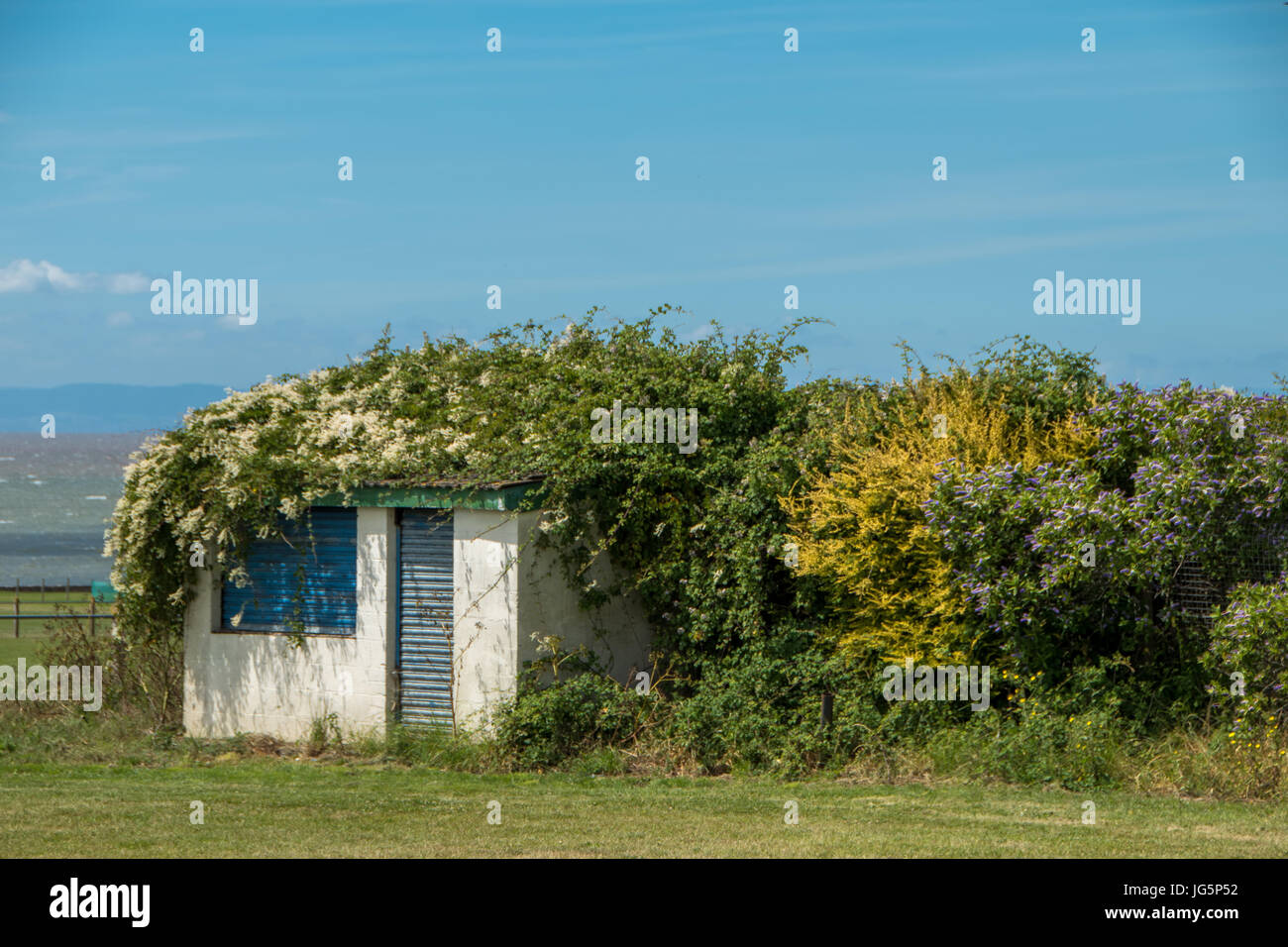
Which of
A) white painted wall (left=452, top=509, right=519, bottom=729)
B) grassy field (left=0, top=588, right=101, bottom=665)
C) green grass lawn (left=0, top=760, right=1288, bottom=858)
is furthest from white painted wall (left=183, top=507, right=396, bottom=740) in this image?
grassy field (left=0, top=588, right=101, bottom=665)

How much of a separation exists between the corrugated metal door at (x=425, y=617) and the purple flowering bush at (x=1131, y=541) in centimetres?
516

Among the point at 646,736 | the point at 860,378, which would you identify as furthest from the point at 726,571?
the point at 860,378

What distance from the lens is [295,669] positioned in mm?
14695

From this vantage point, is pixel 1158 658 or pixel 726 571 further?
pixel 726 571

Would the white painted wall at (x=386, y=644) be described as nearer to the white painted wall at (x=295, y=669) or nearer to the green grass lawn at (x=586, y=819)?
the white painted wall at (x=295, y=669)

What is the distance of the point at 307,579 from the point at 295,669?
1.01 meters

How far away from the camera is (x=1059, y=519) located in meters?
12.2

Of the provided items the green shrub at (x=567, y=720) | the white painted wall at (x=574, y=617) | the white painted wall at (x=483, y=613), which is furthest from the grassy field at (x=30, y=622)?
the green shrub at (x=567, y=720)

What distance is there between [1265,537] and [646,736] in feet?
20.3

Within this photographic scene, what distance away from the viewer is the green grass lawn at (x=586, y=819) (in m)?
9.20

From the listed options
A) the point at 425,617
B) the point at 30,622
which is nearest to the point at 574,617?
the point at 425,617

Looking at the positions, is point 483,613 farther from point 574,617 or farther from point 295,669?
point 295,669

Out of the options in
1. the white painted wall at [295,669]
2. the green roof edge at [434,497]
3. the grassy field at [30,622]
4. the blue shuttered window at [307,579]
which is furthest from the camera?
the grassy field at [30,622]
